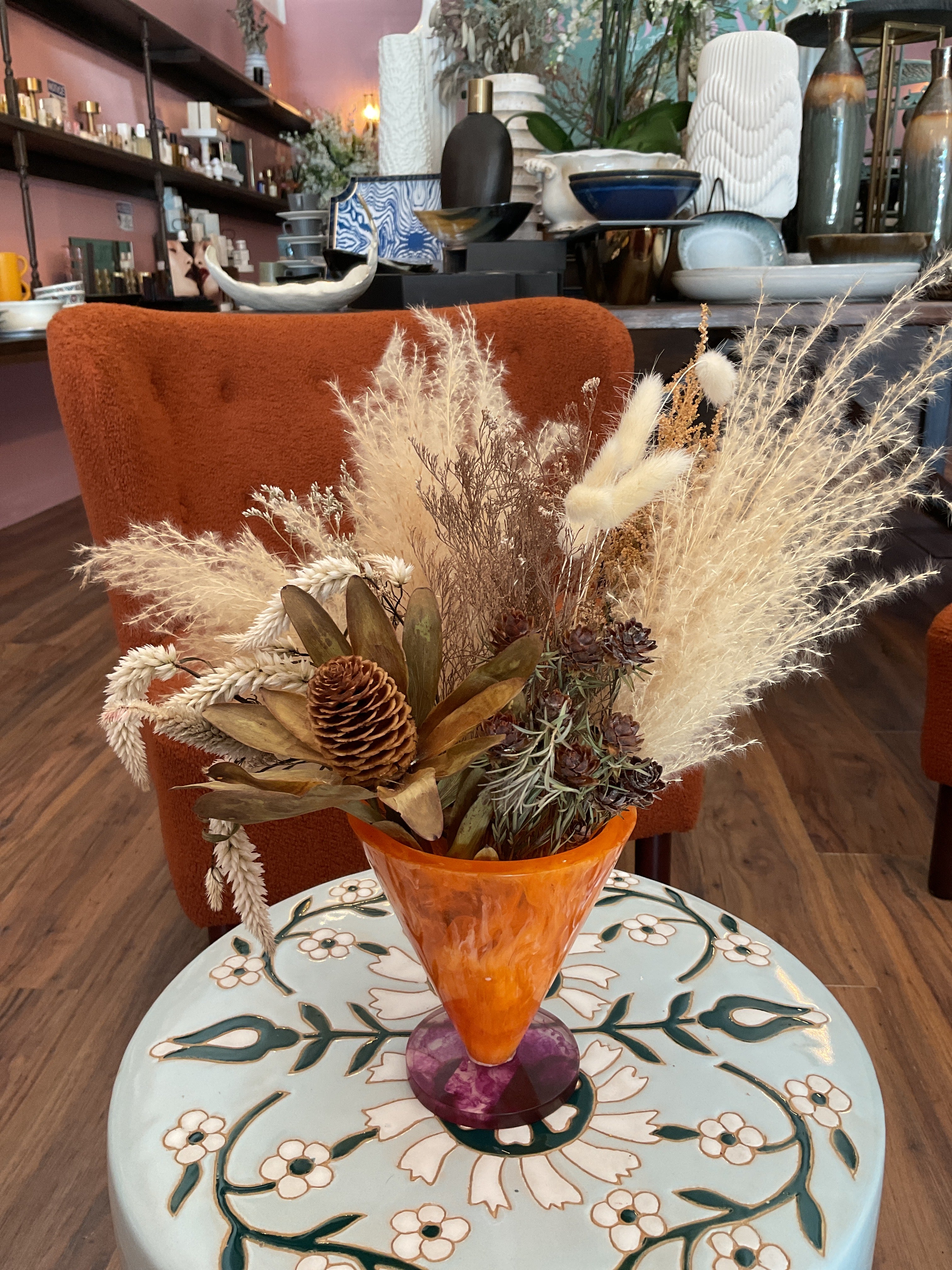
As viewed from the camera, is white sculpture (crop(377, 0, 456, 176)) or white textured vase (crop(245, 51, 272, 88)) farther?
white textured vase (crop(245, 51, 272, 88))

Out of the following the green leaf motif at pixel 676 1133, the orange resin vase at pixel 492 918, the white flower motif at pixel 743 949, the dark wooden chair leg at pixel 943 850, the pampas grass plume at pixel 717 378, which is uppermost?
the pampas grass plume at pixel 717 378

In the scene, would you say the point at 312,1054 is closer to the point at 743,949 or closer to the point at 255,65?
the point at 743,949

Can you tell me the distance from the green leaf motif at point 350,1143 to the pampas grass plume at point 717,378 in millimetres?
419

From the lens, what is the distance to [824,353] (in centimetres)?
153

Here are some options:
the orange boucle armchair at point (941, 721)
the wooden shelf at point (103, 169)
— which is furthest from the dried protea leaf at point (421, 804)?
the wooden shelf at point (103, 169)

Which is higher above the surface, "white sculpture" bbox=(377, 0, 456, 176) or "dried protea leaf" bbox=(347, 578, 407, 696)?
"white sculpture" bbox=(377, 0, 456, 176)

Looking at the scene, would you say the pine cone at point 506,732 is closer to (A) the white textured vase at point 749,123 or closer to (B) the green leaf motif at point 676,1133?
(B) the green leaf motif at point 676,1133

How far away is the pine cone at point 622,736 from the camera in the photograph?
0.41 meters

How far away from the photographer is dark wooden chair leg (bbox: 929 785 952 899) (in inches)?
53.6

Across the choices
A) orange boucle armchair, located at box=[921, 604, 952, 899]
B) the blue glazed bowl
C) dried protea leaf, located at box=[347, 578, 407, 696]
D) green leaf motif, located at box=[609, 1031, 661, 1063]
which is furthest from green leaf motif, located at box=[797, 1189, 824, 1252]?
the blue glazed bowl

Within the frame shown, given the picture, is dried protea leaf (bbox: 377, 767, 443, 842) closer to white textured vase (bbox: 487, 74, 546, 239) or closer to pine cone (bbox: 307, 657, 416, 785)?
pine cone (bbox: 307, 657, 416, 785)

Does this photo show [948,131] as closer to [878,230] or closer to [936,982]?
[878,230]

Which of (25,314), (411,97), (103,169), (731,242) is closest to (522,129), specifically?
(411,97)

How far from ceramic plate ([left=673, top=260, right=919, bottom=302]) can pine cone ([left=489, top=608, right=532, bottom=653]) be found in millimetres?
1314
